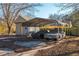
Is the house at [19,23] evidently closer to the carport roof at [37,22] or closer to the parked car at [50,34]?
the carport roof at [37,22]

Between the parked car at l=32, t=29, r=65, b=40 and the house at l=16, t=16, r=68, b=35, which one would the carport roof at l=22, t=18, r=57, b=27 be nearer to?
the house at l=16, t=16, r=68, b=35

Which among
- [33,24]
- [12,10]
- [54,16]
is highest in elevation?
[12,10]

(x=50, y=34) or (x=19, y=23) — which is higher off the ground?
(x=19, y=23)

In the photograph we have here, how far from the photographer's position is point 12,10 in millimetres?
8602

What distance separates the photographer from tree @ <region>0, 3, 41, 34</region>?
856 centimetres

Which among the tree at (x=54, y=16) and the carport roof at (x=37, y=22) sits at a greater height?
the tree at (x=54, y=16)

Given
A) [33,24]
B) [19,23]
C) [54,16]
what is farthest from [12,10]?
A: [54,16]

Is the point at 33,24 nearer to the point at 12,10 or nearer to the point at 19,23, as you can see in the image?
the point at 19,23

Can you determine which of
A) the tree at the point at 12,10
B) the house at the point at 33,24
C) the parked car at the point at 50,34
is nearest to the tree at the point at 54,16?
the house at the point at 33,24

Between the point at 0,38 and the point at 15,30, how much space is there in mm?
329

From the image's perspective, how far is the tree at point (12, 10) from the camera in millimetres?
8562

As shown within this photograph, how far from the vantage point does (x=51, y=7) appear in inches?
337

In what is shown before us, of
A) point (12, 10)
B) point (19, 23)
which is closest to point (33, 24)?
point (19, 23)

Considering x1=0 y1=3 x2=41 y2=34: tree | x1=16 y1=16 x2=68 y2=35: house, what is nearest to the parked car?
x1=16 y1=16 x2=68 y2=35: house
